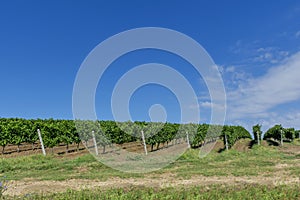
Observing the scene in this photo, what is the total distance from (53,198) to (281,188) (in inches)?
220

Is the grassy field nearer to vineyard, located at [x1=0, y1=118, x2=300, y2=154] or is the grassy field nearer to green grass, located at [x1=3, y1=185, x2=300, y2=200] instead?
green grass, located at [x1=3, y1=185, x2=300, y2=200]

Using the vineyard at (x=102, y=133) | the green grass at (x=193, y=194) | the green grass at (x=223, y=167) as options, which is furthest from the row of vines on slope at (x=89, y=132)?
the green grass at (x=193, y=194)

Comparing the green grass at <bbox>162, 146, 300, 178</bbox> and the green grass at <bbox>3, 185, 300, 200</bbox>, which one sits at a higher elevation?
the green grass at <bbox>162, 146, 300, 178</bbox>

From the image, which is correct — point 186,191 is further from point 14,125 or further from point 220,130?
point 220,130

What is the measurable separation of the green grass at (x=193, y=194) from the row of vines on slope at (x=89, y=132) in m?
17.8

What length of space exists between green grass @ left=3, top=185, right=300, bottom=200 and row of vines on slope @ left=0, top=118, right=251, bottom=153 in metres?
17.8

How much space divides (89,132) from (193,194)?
2068 cm

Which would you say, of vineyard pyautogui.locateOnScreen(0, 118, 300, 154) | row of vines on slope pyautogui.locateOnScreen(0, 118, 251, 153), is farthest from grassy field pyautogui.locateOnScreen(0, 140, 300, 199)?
vineyard pyautogui.locateOnScreen(0, 118, 300, 154)

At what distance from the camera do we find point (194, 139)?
35.1 m

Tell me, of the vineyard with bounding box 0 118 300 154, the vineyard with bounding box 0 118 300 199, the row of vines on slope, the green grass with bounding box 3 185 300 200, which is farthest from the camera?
the vineyard with bounding box 0 118 300 154

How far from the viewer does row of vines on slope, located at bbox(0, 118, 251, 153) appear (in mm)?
21891

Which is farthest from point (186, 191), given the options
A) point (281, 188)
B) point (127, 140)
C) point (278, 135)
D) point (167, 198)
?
point (278, 135)

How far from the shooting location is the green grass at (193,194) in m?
5.76

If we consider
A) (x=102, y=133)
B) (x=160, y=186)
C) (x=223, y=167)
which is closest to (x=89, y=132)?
(x=102, y=133)
